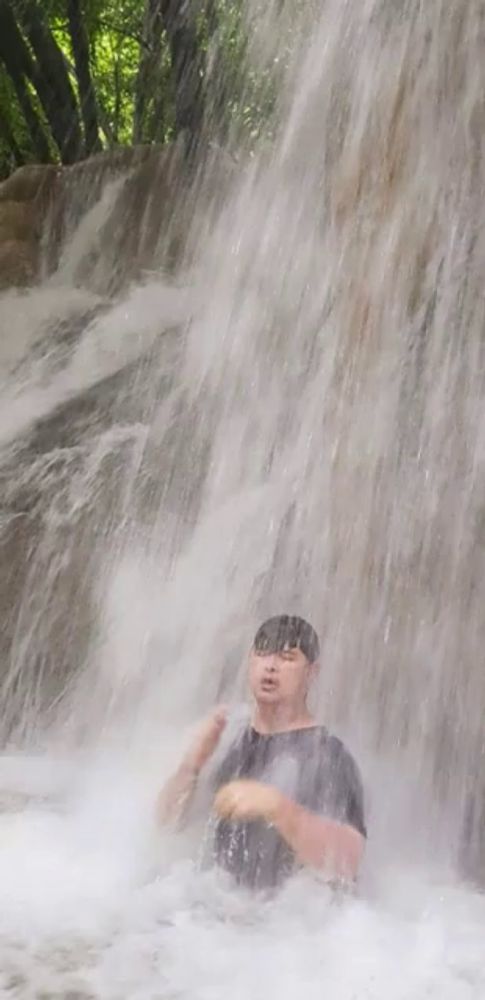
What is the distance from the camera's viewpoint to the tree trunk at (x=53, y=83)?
10.4 m

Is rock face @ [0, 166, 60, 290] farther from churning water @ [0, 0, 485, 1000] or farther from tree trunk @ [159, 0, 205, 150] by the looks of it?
tree trunk @ [159, 0, 205, 150]

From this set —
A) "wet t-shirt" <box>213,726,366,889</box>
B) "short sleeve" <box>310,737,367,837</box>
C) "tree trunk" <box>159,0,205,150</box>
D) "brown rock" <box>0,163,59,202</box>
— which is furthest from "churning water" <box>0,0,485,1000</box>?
"tree trunk" <box>159,0,205,150</box>

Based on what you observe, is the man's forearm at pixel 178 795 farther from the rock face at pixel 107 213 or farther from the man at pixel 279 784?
the rock face at pixel 107 213

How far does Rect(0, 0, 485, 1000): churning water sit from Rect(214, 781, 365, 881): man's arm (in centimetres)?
9

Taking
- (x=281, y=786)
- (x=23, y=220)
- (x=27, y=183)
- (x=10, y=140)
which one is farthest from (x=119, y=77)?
(x=281, y=786)

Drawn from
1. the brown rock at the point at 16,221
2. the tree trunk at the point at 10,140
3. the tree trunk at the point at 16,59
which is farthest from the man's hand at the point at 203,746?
the tree trunk at the point at 10,140

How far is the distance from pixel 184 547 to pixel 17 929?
2.40 meters

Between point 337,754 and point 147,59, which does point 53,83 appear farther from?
point 337,754

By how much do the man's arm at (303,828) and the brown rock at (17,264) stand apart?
4.93 metres

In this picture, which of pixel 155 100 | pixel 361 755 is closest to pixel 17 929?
pixel 361 755

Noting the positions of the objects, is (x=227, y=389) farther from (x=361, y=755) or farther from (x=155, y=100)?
(x=155, y=100)

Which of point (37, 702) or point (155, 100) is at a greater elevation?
point (155, 100)

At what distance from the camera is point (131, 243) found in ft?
24.6

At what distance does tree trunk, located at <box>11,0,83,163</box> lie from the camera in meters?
10.4
